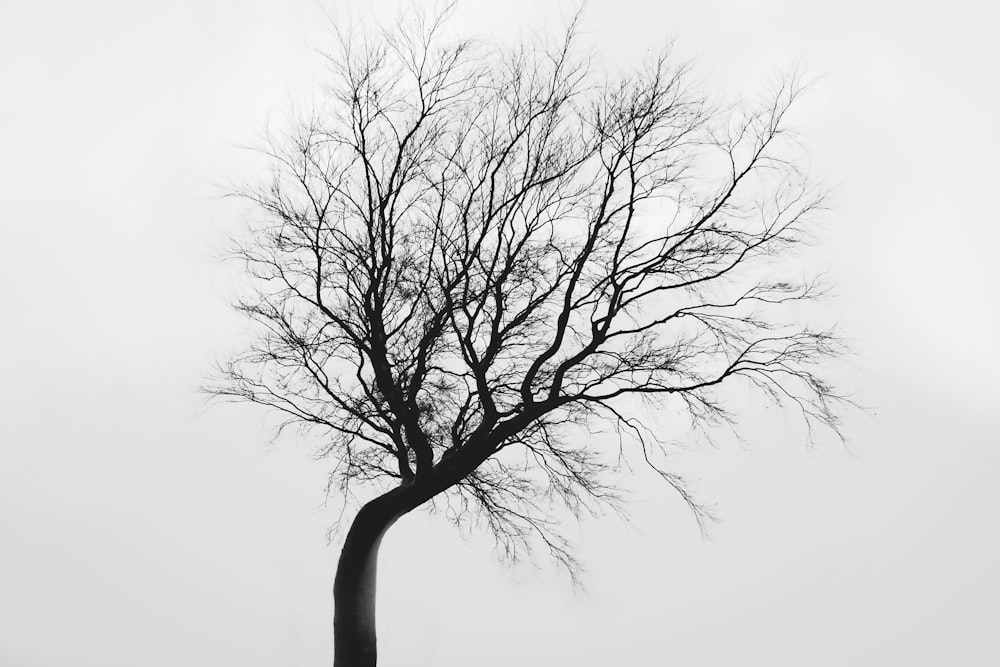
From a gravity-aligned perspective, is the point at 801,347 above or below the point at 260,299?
below

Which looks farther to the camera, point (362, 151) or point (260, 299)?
point (260, 299)

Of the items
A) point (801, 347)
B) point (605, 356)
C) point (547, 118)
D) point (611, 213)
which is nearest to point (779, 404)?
point (801, 347)

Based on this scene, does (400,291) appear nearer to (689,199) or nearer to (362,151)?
(362,151)

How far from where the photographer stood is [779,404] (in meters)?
9.64

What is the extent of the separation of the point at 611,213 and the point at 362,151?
260cm

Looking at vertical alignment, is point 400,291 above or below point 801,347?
above

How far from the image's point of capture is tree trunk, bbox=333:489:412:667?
9680mm

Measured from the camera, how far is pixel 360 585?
9852mm

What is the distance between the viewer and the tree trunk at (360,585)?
968 centimetres

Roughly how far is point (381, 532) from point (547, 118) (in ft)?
15.0

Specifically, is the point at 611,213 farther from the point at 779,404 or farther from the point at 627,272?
the point at 779,404

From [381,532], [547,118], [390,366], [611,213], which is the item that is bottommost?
[381,532]

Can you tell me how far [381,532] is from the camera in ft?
33.0

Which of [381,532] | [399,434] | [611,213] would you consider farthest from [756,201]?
[381,532]
